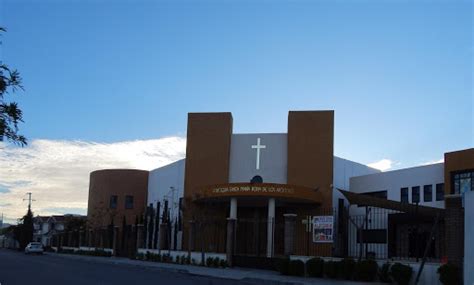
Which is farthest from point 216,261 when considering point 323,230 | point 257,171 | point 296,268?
point 257,171

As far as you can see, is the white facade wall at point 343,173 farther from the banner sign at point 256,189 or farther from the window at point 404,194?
the banner sign at point 256,189

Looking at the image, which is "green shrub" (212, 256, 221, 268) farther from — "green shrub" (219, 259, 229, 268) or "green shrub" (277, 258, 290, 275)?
"green shrub" (277, 258, 290, 275)

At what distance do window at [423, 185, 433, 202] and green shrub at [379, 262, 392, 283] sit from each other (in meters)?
17.9

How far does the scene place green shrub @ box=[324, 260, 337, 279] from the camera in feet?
78.0

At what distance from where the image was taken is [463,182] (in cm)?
3512

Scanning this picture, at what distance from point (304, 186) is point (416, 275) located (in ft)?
66.7

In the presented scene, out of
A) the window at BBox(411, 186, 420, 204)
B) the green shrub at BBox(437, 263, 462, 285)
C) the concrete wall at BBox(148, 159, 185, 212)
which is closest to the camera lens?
the green shrub at BBox(437, 263, 462, 285)

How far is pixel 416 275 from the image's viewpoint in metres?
20.6

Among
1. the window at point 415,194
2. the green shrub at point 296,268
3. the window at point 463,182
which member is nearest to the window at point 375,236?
the green shrub at point 296,268

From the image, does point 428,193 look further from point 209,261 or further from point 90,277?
point 90,277

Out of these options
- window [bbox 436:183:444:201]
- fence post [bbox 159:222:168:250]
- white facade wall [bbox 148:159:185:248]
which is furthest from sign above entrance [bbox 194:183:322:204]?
white facade wall [bbox 148:159:185:248]

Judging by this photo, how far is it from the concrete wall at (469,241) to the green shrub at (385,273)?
4.57m

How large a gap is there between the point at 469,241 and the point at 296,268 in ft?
31.6

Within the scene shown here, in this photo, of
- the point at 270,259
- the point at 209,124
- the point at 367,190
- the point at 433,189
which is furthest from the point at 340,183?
the point at 270,259
